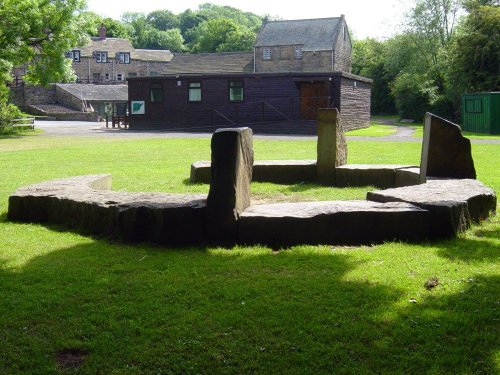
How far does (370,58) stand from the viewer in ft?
225

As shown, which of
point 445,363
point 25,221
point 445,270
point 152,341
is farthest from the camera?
point 25,221

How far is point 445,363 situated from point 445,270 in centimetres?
184

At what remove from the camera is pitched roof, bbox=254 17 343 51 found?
5569 centimetres

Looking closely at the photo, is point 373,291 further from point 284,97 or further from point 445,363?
point 284,97

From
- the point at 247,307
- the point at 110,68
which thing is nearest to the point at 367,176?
the point at 247,307

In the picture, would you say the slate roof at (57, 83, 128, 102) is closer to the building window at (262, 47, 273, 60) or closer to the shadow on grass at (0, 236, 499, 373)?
the building window at (262, 47, 273, 60)

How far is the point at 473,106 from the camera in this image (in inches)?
1286

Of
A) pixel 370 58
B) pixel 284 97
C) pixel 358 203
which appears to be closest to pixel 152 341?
pixel 358 203

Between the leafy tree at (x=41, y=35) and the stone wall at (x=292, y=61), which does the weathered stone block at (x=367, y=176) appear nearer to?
the leafy tree at (x=41, y=35)

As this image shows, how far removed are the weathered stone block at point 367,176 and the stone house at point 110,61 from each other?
7094 cm

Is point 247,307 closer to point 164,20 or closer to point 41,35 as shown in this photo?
point 41,35

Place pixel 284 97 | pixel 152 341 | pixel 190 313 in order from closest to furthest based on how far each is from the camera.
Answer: pixel 152 341
pixel 190 313
pixel 284 97

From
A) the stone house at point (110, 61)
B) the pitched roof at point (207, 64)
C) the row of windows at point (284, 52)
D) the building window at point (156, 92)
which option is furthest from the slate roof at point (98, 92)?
the building window at point (156, 92)

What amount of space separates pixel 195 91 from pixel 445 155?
3000cm
